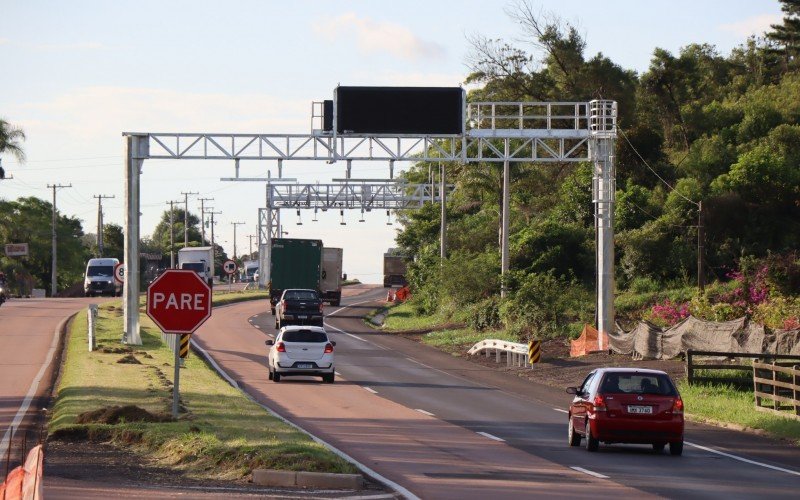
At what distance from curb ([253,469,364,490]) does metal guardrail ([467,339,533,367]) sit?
26963 mm

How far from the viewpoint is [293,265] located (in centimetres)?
6950

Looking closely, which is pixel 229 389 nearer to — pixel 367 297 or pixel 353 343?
pixel 353 343

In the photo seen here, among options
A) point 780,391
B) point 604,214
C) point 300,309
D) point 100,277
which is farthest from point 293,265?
point 780,391

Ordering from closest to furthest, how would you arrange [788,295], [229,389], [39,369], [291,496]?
[291,496] → [229,389] → [39,369] → [788,295]

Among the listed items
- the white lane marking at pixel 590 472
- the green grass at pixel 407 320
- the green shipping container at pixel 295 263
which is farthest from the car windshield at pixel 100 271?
the white lane marking at pixel 590 472

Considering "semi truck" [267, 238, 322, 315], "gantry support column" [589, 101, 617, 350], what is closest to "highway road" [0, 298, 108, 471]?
"semi truck" [267, 238, 322, 315]

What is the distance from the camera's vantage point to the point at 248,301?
91062mm

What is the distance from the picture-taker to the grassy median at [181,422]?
18031 millimetres

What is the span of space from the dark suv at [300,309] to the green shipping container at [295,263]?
9413 millimetres

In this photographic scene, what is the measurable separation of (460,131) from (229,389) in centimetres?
1623

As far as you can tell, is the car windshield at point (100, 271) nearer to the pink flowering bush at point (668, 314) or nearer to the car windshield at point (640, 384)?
the pink flowering bush at point (668, 314)

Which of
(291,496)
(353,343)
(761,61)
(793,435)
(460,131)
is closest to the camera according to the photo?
(291,496)

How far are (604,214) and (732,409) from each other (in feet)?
55.8

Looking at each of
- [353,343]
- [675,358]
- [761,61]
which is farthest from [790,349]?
[761,61]
